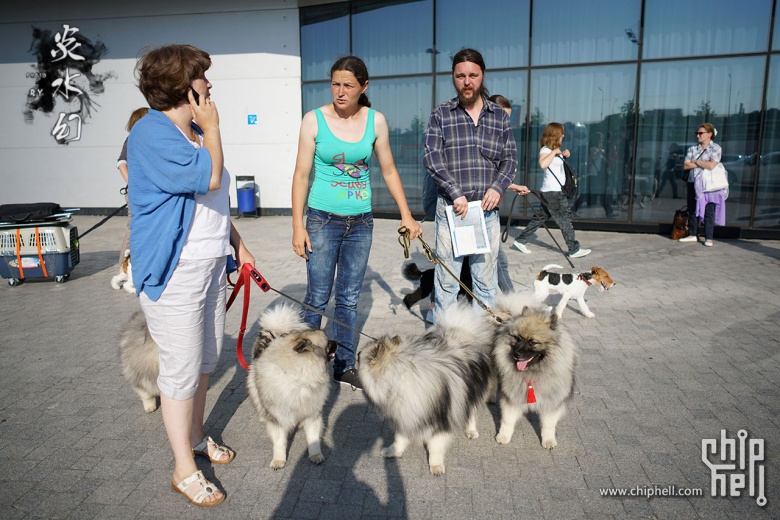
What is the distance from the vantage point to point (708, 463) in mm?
3094

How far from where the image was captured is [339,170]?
146 inches

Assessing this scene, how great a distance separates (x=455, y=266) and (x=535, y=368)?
1348mm

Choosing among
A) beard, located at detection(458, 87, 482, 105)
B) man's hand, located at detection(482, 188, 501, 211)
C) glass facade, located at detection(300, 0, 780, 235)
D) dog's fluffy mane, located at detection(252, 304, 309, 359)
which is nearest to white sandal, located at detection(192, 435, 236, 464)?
dog's fluffy mane, located at detection(252, 304, 309, 359)

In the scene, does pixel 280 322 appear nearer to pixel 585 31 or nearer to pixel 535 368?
pixel 535 368

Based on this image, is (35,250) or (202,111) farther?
(35,250)

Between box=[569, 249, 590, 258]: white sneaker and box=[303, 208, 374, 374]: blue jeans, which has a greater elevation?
box=[303, 208, 374, 374]: blue jeans

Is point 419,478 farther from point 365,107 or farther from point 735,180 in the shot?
point 735,180

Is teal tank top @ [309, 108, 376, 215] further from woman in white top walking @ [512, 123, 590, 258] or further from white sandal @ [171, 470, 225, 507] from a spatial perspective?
woman in white top walking @ [512, 123, 590, 258]

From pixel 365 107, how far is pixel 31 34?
1426cm

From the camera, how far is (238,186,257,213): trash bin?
530 inches

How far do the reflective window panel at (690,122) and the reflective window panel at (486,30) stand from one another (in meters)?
2.73

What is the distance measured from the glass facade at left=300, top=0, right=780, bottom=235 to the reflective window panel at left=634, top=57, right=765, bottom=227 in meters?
0.02

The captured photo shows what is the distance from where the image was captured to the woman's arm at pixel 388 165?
381 cm

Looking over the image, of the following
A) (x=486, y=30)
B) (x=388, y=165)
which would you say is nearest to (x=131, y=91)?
Answer: (x=486, y=30)
